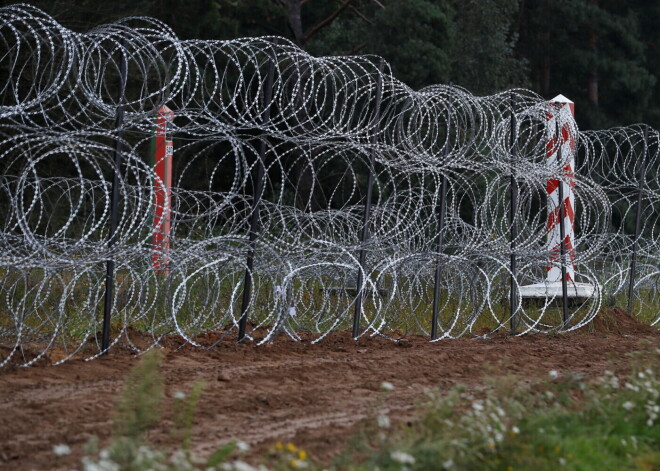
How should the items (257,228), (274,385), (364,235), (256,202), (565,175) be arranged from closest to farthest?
(274,385), (256,202), (257,228), (364,235), (565,175)

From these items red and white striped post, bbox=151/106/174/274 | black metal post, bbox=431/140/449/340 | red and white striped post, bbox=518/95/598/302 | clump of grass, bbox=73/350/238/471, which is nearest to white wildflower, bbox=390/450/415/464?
clump of grass, bbox=73/350/238/471

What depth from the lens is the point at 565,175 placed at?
35.2ft

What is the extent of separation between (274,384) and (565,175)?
5.28 meters

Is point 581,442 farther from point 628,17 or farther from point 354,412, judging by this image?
point 628,17

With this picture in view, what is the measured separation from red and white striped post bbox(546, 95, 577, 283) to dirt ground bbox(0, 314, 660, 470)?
5.53ft

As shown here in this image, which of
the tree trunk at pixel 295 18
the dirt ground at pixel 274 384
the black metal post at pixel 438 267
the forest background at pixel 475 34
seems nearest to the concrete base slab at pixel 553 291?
the dirt ground at pixel 274 384

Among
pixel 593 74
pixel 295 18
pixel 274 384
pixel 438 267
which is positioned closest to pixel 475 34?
pixel 295 18

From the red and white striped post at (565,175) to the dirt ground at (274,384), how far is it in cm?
168

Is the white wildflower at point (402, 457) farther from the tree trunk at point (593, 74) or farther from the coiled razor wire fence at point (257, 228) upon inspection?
the tree trunk at point (593, 74)

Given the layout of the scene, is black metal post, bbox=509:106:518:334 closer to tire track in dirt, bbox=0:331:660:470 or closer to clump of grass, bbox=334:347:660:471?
tire track in dirt, bbox=0:331:660:470

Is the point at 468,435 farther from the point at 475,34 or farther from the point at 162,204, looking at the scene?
the point at 475,34

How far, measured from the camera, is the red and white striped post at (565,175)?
35.4 ft

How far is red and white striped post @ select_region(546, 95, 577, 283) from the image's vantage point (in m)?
10.8

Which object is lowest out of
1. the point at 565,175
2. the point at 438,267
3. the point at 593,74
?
the point at 438,267
